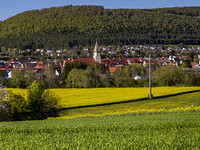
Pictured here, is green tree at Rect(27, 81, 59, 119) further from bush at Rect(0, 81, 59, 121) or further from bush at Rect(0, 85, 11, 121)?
bush at Rect(0, 85, 11, 121)

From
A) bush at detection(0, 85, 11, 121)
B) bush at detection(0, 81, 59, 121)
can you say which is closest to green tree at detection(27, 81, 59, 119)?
bush at detection(0, 81, 59, 121)

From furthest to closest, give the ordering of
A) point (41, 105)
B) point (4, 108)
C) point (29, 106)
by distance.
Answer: point (41, 105)
point (29, 106)
point (4, 108)

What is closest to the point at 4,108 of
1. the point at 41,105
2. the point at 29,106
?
the point at 29,106

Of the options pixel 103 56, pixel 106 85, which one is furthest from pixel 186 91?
pixel 103 56

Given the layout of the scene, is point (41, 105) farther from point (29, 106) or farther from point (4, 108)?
point (4, 108)

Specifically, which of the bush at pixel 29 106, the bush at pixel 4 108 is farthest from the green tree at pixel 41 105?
the bush at pixel 4 108

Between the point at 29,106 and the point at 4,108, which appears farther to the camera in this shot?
the point at 29,106

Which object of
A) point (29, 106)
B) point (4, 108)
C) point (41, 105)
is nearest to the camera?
point (4, 108)

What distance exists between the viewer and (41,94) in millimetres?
32750

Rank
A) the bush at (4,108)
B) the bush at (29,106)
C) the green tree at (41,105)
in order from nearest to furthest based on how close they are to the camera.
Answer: the bush at (4,108)
the bush at (29,106)
the green tree at (41,105)

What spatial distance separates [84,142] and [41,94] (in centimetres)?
2529

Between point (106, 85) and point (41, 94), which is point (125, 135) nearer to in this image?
point (41, 94)

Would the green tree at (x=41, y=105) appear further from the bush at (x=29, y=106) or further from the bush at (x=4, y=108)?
the bush at (x=4, y=108)

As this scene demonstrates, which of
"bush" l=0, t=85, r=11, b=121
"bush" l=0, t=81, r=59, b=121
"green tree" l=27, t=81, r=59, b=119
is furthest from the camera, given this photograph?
"green tree" l=27, t=81, r=59, b=119
